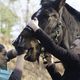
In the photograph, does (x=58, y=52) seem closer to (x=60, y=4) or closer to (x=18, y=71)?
(x=60, y=4)

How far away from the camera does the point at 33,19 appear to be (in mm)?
4355

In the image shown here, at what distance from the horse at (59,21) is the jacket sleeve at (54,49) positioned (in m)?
0.15

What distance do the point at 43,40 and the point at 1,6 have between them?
536 inches

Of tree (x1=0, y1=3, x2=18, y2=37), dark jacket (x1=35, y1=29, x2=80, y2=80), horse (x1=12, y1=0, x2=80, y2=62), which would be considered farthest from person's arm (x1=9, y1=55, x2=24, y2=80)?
tree (x1=0, y1=3, x2=18, y2=37)

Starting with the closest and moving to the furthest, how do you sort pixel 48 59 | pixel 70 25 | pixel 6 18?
1. pixel 70 25
2. pixel 48 59
3. pixel 6 18

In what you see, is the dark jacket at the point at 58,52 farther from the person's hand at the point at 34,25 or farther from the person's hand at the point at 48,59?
the person's hand at the point at 48,59

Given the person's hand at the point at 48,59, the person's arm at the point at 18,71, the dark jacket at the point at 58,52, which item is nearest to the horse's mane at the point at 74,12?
the person's hand at the point at 48,59

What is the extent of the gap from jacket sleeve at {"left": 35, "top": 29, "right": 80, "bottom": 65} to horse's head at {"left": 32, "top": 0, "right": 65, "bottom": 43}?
153 millimetres

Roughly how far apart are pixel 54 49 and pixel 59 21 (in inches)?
15.4

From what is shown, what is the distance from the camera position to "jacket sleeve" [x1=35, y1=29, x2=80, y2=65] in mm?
4203

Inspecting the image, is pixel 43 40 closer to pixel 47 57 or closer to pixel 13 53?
pixel 47 57

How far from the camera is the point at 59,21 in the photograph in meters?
4.48

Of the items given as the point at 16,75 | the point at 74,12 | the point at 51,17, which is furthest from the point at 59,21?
the point at 16,75

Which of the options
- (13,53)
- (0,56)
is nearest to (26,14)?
(0,56)
